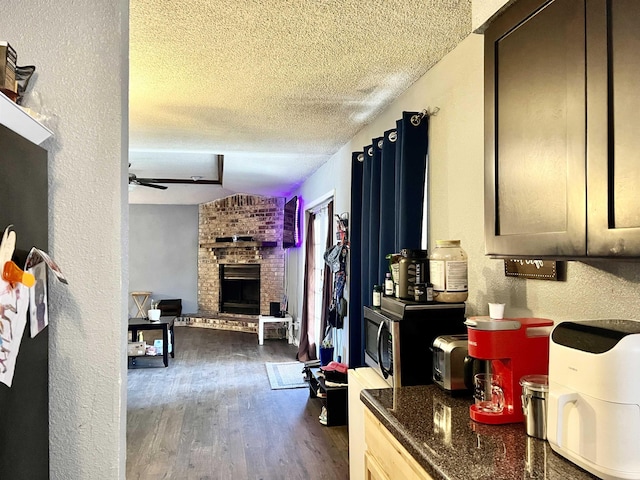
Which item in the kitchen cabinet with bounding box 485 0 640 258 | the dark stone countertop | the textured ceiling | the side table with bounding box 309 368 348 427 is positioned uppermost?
the textured ceiling

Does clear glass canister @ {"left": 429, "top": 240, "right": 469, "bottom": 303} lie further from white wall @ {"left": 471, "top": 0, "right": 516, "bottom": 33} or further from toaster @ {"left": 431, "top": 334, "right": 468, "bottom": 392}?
white wall @ {"left": 471, "top": 0, "right": 516, "bottom": 33}

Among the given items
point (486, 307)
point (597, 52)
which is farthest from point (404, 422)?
point (597, 52)

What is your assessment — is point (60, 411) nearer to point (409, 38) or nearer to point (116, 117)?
point (116, 117)

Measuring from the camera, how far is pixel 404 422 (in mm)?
1523

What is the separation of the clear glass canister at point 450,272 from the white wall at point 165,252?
806cm

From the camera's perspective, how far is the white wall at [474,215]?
1441 mm

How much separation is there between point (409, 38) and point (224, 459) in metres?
2.81

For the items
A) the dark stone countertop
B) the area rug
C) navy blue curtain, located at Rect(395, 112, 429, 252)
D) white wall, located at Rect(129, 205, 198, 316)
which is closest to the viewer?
the dark stone countertop

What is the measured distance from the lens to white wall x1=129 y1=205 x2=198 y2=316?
31.0 ft

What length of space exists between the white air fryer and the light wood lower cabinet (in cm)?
36

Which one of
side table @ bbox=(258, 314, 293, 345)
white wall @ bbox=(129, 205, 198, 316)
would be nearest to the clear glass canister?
side table @ bbox=(258, 314, 293, 345)

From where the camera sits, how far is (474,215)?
7.17 ft

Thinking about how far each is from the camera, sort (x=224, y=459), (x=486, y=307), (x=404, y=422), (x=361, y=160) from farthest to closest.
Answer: (x=361, y=160) < (x=224, y=459) < (x=486, y=307) < (x=404, y=422)

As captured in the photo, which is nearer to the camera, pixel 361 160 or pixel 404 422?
pixel 404 422
